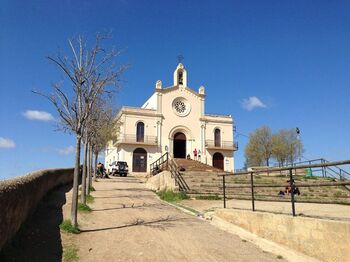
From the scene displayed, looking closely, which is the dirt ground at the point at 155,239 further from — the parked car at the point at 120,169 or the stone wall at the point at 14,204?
the parked car at the point at 120,169

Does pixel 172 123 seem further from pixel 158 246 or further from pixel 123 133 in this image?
pixel 158 246

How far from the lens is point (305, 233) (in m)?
7.32

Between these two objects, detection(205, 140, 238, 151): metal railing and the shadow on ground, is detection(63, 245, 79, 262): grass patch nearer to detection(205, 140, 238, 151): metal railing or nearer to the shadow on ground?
the shadow on ground

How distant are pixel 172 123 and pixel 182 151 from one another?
3.94 meters

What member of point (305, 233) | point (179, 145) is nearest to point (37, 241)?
point (305, 233)

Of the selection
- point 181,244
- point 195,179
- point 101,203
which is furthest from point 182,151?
point 181,244

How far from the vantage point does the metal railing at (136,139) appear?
43.2m

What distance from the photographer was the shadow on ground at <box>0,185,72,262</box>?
6.88 m

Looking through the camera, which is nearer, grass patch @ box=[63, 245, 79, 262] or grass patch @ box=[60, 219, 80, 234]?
grass patch @ box=[63, 245, 79, 262]

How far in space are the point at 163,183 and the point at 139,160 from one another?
22.8 meters

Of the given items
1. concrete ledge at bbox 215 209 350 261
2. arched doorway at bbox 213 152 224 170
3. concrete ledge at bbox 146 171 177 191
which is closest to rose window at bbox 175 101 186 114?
arched doorway at bbox 213 152 224 170

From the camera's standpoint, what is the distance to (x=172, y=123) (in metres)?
46.9

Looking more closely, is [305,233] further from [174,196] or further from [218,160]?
[218,160]

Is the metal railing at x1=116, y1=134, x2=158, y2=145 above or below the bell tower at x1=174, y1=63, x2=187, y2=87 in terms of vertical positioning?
below
